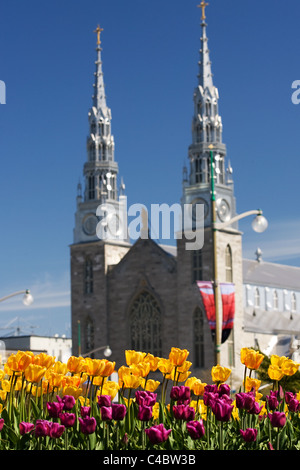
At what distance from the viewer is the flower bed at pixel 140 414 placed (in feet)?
24.4

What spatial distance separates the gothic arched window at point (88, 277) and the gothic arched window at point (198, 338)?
12169 millimetres

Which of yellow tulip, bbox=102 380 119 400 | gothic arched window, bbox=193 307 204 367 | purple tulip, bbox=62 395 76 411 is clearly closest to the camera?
Answer: purple tulip, bbox=62 395 76 411

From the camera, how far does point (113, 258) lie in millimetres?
77688

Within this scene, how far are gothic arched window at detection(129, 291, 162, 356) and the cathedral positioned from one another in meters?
0.09

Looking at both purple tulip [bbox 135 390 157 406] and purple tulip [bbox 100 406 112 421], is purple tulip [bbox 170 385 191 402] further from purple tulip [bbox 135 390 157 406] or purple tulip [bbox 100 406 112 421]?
purple tulip [bbox 100 406 112 421]

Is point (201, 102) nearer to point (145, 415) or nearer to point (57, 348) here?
point (57, 348)

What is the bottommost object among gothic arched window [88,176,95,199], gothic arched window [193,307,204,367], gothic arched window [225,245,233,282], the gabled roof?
gothic arched window [193,307,204,367]

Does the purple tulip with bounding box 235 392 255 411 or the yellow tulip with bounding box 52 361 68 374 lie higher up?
the yellow tulip with bounding box 52 361 68 374

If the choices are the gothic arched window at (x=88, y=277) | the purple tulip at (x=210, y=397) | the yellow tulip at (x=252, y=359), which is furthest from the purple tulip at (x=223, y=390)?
the gothic arched window at (x=88, y=277)

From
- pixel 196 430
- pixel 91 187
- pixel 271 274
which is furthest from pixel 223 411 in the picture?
pixel 271 274

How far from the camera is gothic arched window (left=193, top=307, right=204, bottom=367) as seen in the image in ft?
225

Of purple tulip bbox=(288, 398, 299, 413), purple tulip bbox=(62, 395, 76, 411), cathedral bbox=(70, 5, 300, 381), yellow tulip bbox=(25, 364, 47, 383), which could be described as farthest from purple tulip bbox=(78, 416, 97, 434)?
cathedral bbox=(70, 5, 300, 381)

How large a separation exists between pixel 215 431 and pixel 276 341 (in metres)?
68.9
